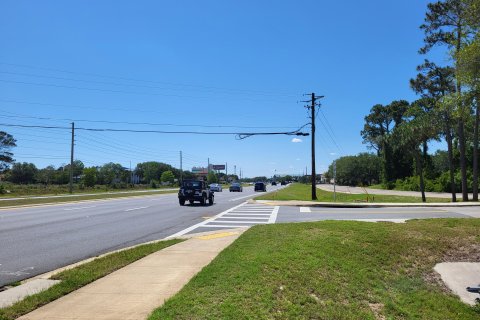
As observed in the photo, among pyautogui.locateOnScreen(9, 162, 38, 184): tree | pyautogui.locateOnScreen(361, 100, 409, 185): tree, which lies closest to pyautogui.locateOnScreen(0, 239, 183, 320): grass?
pyautogui.locateOnScreen(361, 100, 409, 185): tree

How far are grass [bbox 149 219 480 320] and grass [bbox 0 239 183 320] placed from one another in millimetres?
1940

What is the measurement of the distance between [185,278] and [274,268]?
1.57m

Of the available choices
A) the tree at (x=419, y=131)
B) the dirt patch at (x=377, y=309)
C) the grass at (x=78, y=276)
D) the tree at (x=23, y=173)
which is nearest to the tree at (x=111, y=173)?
the tree at (x=23, y=173)

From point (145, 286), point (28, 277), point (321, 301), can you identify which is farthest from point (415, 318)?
point (28, 277)

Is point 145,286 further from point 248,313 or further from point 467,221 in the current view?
point 467,221

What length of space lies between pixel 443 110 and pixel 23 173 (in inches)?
6073

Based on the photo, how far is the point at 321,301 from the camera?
253 inches

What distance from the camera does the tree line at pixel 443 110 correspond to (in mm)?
11594

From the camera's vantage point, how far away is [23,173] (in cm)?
14788

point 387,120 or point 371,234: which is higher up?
point 387,120

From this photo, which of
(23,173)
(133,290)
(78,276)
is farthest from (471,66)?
(23,173)

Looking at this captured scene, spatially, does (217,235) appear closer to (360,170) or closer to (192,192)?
(192,192)

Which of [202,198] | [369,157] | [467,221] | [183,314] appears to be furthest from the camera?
[369,157]

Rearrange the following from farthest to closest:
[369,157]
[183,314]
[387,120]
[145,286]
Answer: [369,157]
[387,120]
[145,286]
[183,314]
